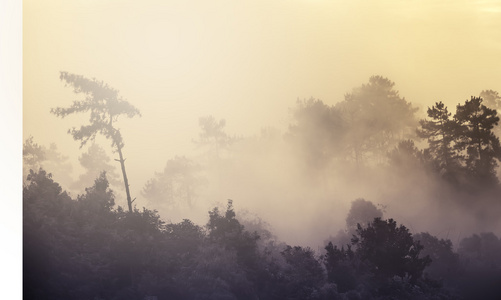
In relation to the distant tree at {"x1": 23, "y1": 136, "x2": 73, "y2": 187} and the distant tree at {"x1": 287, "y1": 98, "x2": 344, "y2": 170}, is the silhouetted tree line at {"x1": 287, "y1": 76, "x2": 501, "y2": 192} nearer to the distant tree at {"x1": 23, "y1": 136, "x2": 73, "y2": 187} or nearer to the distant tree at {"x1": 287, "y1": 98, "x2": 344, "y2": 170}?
the distant tree at {"x1": 287, "y1": 98, "x2": 344, "y2": 170}

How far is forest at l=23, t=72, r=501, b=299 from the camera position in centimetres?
→ 1369

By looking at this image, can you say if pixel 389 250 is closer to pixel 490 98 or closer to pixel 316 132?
pixel 316 132

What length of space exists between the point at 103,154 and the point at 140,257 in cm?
279

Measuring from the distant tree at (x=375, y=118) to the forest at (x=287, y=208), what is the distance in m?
0.04

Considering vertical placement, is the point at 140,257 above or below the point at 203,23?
below

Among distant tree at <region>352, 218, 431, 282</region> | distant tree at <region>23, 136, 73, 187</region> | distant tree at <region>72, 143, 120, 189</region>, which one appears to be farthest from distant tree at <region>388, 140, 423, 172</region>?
distant tree at <region>23, 136, 73, 187</region>

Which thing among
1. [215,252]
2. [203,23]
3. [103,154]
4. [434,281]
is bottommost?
[434,281]

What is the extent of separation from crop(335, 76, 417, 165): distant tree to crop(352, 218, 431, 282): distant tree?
178 cm

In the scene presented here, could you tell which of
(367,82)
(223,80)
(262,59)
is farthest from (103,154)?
(367,82)

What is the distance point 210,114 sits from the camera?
47.2 feet

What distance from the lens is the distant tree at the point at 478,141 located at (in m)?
14.2

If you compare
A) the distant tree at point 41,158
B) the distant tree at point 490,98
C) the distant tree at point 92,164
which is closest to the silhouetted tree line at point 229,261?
the distant tree at point 41,158
